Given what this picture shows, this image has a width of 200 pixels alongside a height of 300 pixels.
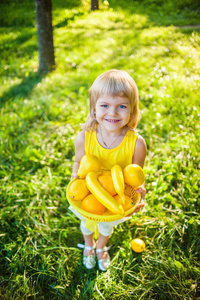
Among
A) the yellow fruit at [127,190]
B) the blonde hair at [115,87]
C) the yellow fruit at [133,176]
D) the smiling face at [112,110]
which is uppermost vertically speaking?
the blonde hair at [115,87]

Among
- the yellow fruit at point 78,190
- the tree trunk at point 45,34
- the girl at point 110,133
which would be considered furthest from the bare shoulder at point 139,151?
the tree trunk at point 45,34

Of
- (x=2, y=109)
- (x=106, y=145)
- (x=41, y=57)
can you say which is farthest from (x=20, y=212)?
(x=41, y=57)

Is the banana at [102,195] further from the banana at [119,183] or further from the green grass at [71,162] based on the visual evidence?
the green grass at [71,162]

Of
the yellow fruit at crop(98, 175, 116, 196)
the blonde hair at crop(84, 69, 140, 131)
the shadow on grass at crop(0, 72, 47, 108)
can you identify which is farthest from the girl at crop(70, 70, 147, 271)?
the shadow on grass at crop(0, 72, 47, 108)

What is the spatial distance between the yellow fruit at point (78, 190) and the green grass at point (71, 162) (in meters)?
0.80

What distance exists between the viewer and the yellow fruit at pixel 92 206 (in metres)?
1.37

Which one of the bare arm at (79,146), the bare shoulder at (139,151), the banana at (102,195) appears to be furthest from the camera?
the bare arm at (79,146)

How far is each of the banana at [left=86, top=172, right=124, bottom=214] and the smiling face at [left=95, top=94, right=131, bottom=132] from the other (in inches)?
16.7

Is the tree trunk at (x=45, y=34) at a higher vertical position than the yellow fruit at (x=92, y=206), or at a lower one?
higher

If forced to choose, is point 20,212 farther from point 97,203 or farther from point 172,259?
point 172,259

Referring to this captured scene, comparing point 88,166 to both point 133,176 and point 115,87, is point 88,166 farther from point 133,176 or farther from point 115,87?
point 115,87

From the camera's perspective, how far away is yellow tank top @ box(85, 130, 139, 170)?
1.72 m

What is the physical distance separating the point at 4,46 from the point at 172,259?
18.3 feet

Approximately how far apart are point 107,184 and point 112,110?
51cm
